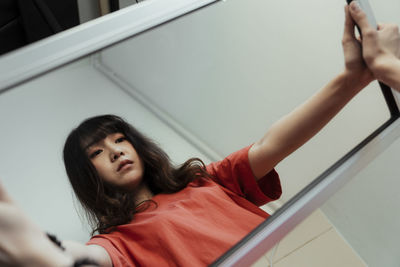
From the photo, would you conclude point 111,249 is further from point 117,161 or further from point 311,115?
point 311,115

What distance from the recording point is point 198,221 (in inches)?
21.3

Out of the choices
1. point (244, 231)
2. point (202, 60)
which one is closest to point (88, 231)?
point (244, 231)

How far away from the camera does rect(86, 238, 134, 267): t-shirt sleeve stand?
1.50 feet

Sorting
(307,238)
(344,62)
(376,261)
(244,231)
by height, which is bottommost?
(376,261)

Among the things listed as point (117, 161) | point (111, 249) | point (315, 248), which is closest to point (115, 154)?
point (117, 161)

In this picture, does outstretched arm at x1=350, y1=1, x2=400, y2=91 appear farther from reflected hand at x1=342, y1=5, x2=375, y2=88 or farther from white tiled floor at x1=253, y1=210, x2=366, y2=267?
white tiled floor at x1=253, y1=210, x2=366, y2=267

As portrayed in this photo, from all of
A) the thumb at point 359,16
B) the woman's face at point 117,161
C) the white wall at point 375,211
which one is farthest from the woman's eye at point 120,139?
the white wall at point 375,211

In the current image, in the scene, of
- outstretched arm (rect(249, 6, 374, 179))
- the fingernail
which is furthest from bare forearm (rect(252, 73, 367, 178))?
the fingernail

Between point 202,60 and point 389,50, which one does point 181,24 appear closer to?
point 202,60

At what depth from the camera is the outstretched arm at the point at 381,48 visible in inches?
23.5

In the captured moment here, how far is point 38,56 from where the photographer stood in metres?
0.47

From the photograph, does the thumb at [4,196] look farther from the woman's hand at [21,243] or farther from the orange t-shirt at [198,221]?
the orange t-shirt at [198,221]

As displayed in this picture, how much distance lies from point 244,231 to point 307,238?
0.31m

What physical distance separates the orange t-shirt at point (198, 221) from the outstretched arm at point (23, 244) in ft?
0.25
